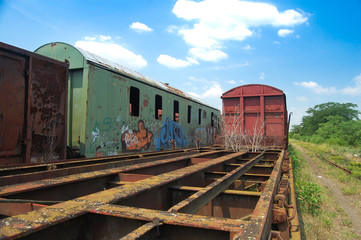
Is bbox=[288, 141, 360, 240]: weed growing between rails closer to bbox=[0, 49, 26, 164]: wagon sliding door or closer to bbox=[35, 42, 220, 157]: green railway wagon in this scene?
bbox=[35, 42, 220, 157]: green railway wagon

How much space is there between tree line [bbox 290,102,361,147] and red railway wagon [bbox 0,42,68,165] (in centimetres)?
3212

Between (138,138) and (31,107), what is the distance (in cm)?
379

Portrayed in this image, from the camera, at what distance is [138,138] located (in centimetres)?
841

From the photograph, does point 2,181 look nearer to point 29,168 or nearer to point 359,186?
point 29,168

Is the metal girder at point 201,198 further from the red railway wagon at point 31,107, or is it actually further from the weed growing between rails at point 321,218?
the red railway wagon at point 31,107

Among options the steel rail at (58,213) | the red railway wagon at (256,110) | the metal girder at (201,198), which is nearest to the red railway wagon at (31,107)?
the steel rail at (58,213)

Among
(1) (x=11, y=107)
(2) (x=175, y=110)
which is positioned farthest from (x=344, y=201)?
(1) (x=11, y=107)

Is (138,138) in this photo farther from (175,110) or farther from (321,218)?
(321,218)

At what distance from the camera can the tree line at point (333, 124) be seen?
30562 millimetres

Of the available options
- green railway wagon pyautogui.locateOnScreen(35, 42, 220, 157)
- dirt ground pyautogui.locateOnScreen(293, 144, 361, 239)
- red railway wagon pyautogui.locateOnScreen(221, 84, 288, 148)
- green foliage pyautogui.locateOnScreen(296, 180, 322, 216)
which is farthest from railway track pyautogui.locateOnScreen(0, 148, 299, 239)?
red railway wagon pyautogui.locateOnScreen(221, 84, 288, 148)

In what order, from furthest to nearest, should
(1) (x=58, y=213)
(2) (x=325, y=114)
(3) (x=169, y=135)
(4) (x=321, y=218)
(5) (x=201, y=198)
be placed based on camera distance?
1. (2) (x=325, y=114)
2. (3) (x=169, y=135)
3. (4) (x=321, y=218)
4. (5) (x=201, y=198)
5. (1) (x=58, y=213)

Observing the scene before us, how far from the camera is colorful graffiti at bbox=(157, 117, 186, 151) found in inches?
392

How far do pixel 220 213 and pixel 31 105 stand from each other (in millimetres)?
4686

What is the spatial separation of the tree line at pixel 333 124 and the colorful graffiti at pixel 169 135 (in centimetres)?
2589
